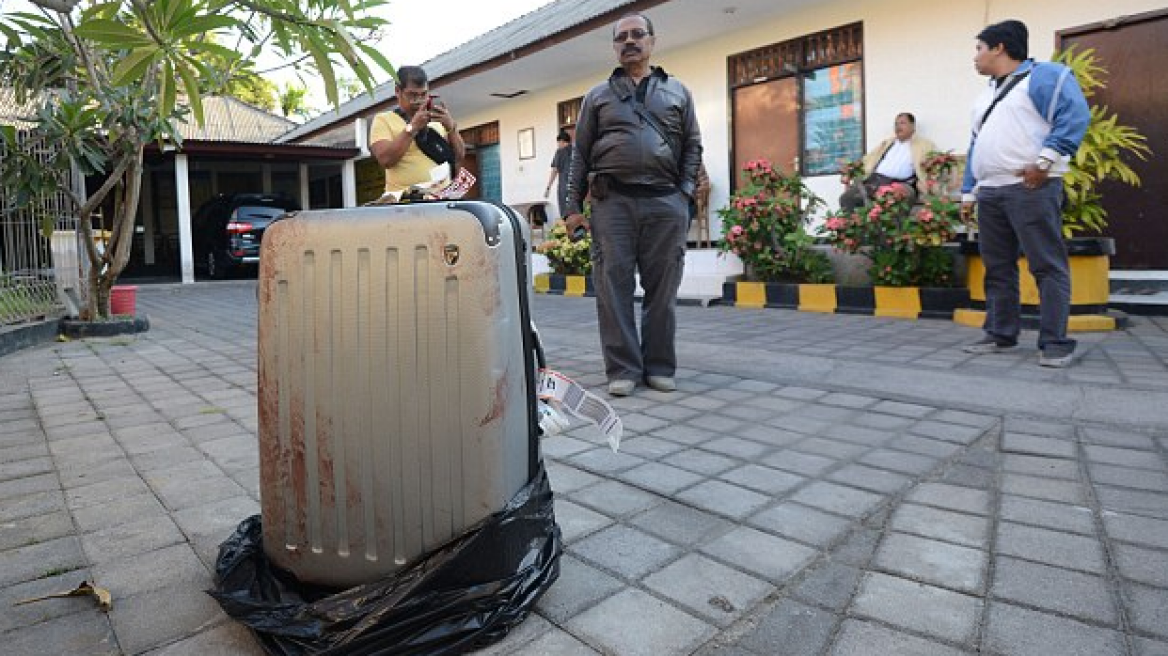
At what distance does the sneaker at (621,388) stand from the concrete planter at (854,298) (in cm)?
369

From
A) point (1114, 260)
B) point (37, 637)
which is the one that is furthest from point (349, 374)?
point (1114, 260)

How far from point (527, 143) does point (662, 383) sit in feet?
33.5

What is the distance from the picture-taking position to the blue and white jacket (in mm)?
3941

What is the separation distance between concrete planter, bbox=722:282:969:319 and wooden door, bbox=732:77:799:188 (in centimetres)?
189

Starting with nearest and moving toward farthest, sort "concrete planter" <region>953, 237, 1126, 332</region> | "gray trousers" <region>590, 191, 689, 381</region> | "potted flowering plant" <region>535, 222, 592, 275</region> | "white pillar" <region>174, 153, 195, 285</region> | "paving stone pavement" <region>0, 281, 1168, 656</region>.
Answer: "paving stone pavement" <region>0, 281, 1168, 656</region>
"gray trousers" <region>590, 191, 689, 381</region>
"concrete planter" <region>953, 237, 1126, 332</region>
"potted flowering plant" <region>535, 222, 592, 275</region>
"white pillar" <region>174, 153, 195, 285</region>

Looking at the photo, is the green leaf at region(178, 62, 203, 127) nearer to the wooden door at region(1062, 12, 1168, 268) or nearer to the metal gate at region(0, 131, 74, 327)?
the metal gate at region(0, 131, 74, 327)

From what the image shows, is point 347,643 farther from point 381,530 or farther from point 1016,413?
point 1016,413

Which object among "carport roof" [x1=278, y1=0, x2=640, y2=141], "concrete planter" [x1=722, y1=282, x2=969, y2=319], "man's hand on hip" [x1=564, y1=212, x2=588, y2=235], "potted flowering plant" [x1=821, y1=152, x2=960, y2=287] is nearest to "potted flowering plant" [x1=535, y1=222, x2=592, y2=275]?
"concrete planter" [x1=722, y1=282, x2=969, y2=319]

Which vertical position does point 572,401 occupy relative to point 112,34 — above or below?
below

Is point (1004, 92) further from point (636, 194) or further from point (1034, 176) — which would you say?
point (636, 194)

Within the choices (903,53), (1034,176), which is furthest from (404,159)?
(903,53)

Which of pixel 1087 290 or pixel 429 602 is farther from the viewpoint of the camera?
pixel 1087 290

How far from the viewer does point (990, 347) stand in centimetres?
458

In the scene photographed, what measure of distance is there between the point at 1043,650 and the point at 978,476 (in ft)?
3.66
